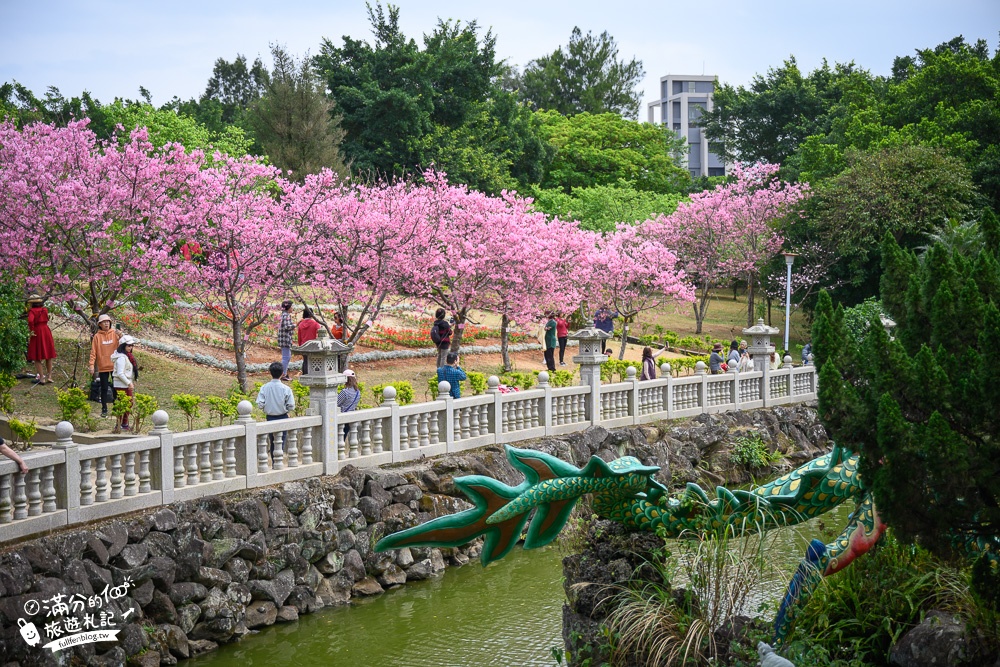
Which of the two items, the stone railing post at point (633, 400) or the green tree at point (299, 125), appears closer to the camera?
the stone railing post at point (633, 400)

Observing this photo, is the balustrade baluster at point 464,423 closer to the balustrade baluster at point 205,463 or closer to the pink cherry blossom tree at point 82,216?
the balustrade baluster at point 205,463

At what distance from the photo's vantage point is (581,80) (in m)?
61.0

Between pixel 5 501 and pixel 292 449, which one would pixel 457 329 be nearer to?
pixel 292 449

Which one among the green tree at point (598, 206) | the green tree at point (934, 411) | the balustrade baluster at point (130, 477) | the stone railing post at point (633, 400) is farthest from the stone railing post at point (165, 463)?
the green tree at point (598, 206)

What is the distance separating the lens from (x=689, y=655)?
883cm

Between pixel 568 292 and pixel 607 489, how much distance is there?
59.4 feet

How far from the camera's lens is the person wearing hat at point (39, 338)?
17.6 meters

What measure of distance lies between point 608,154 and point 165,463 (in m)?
38.2

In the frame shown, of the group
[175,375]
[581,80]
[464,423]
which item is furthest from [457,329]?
[581,80]

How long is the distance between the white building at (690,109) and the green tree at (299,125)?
160 feet

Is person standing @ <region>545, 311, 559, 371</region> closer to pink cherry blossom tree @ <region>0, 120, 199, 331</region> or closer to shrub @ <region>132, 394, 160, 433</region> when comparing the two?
pink cherry blossom tree @ <region>0, 120, 199, 331</region>

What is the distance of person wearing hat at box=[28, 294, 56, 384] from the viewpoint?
57.7ft

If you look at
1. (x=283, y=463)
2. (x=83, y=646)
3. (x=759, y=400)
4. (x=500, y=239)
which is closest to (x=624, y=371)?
(x=759, y=400)

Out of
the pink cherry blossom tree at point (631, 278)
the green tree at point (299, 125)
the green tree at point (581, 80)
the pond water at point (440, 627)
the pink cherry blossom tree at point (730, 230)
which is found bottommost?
the pond water at point (440, 627)
